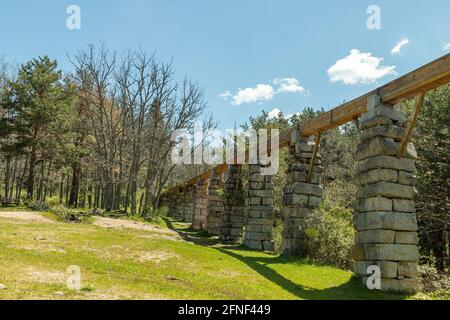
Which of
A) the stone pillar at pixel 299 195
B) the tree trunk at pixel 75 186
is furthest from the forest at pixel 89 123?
the stone pillar at pixel 299 195

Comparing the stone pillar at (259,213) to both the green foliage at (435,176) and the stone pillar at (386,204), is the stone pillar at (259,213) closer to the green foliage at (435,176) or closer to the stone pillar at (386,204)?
the green foliage at (435,176)

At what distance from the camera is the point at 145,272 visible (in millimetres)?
8672

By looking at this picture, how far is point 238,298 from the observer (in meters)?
6.79

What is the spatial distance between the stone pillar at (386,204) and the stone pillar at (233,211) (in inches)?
425

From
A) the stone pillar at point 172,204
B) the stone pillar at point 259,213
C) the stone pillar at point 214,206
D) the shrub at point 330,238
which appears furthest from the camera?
the stone pillar at point 172,204

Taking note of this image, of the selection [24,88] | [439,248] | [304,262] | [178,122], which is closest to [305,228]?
[304,262]

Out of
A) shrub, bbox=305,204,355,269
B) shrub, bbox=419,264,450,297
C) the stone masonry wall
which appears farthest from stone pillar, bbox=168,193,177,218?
shrub, bbox=419,264,450,297

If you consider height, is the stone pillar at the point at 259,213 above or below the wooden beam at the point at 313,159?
below

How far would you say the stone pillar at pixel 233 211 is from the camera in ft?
64.3

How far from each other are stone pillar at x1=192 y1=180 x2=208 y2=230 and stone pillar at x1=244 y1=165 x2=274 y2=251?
30.8 ft

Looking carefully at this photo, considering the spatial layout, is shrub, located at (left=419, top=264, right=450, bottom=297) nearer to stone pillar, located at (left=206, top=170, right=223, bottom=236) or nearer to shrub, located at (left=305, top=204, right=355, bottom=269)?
shrub, located at (left=305, top=204, right=355, bottom=269)

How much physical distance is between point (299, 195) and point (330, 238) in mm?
2065

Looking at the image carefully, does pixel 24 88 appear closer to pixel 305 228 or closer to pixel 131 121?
pixel 131 121

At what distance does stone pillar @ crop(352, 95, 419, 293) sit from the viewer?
27.4 feet
